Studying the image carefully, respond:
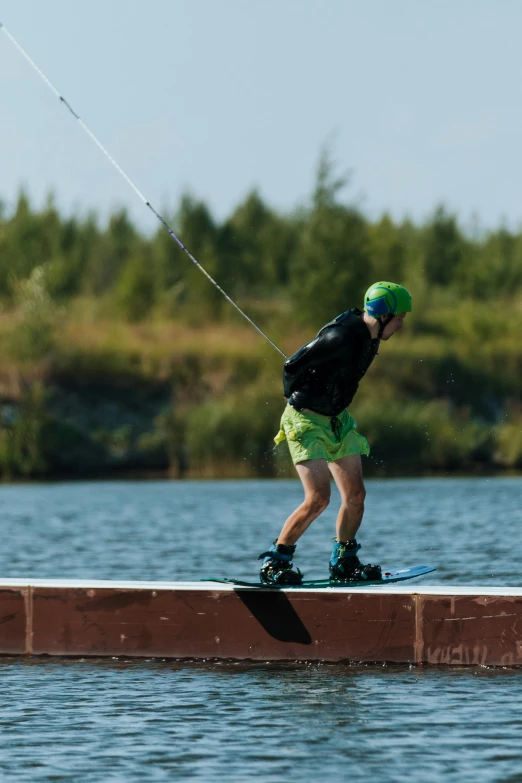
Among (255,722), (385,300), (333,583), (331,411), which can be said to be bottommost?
(255,722)

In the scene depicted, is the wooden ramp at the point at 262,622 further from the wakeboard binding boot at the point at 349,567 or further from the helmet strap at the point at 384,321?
the helmet strap at the point at 384,321

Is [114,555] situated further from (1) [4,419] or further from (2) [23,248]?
(2) [23,248]

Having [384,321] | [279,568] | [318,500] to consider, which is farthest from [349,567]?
[384,321]

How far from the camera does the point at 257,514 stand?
1056 inches

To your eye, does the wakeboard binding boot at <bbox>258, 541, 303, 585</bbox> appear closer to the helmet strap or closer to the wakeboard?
the wakeboard

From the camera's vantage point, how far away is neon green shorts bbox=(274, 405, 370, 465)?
9961 millimetres

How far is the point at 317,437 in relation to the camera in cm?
998

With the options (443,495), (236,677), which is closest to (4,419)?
(443,495)

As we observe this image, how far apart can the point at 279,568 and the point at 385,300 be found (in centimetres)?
190

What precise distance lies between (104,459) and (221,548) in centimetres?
2361

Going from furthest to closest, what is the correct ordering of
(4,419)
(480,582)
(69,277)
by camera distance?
(69,277), (4,419), (480,582)

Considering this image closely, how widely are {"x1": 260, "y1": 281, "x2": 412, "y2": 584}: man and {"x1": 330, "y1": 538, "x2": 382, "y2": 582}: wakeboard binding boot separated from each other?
0.05ft

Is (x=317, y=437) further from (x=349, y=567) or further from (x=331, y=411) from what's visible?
(x=349, y=567)

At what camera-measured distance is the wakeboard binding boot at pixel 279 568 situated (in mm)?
10188
